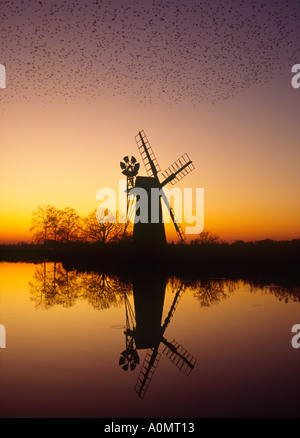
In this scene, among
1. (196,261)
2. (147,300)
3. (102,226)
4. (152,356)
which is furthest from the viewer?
(102,226)

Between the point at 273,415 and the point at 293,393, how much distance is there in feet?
3.50

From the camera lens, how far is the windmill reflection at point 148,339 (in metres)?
8.41

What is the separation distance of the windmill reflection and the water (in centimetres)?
3

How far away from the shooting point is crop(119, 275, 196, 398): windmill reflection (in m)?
8.41

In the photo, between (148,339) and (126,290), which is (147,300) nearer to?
(126,290)

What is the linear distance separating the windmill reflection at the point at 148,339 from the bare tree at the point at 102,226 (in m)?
42.6

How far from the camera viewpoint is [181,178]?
31031mm

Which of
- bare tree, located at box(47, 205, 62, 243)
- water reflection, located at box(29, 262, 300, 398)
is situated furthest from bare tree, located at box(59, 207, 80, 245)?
water reflection, located at box(29, 262, 300, 398)

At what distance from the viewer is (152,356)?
9.38 metres

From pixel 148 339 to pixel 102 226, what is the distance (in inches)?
2007

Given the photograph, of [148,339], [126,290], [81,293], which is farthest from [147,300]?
[148,339]

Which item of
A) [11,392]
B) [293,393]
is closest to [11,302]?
[11,392]

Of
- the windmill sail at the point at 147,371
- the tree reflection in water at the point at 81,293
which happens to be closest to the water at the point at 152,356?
the windmill sail at the point at 147,371

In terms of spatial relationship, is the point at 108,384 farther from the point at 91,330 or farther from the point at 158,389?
the point at 91,330
